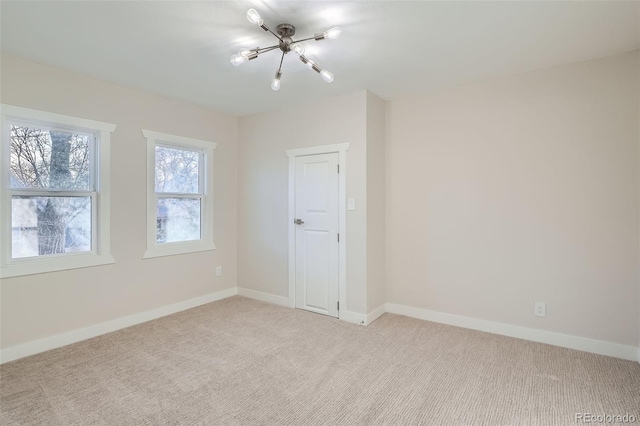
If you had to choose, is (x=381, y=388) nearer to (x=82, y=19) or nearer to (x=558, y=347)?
(x=558, y=347)

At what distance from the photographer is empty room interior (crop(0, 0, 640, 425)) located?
7.08ft

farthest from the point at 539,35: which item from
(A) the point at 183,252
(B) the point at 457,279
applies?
(A) the point at 183,252

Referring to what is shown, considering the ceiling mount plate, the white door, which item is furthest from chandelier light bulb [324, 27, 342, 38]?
the white door

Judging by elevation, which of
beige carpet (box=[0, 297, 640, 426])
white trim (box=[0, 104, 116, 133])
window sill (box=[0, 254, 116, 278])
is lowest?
beige carpet (box=[0, 297, 640, 426])

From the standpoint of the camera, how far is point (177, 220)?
13.1ft

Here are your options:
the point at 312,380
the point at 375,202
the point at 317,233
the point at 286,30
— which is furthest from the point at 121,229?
the point at 375,202

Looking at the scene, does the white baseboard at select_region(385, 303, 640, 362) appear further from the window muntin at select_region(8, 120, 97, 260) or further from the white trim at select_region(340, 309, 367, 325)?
the window muntin at select_region(8, 120, 97, 260)

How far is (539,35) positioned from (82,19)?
10.4ft

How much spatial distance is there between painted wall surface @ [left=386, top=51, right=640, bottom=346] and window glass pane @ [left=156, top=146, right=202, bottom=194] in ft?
7.96

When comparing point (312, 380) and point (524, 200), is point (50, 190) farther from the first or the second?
point (524, 200)

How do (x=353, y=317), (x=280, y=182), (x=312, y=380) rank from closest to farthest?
1. (x=312, y=380)
2. (x=353, y=317)
3. (x=280, y=182)

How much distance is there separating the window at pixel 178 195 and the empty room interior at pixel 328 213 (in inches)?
1.0

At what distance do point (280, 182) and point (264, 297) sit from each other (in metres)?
1.53

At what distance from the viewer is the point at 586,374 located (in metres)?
2.43
